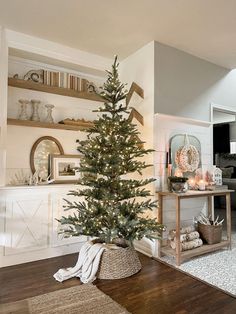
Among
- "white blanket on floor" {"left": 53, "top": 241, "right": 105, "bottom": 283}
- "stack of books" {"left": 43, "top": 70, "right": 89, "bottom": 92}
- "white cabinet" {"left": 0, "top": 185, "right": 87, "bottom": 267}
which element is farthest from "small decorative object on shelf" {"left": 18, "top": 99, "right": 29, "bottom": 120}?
"white blanket on floor" {"left": 53, "top": 241, "right": 105, "bottom": 283}

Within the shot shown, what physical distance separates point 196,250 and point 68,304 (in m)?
1.74

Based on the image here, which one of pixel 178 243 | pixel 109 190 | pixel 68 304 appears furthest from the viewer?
pixel 178 243

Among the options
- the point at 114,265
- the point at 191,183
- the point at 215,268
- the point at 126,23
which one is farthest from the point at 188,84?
the point at 114,265

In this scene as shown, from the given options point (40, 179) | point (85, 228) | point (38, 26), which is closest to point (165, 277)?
point (85, 228)

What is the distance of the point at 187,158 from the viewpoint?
352cm

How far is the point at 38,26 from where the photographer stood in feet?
9.58

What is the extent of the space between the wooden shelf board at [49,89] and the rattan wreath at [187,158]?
152cm

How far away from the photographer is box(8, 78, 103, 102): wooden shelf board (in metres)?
3.09

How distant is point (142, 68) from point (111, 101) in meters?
0.95

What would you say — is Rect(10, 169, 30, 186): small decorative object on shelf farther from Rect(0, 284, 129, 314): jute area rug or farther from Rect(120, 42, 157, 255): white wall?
Rect(120, 42, 157, 255): white wall

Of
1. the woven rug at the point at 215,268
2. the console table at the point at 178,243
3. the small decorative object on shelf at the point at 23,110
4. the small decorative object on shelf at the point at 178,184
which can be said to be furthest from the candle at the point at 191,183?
the small decorative object on shelf at the point at 23,110

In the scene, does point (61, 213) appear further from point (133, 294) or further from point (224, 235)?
point (224, 235)

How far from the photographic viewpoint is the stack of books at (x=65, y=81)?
11.1ft

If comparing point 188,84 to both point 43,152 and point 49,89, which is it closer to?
point 49,89
